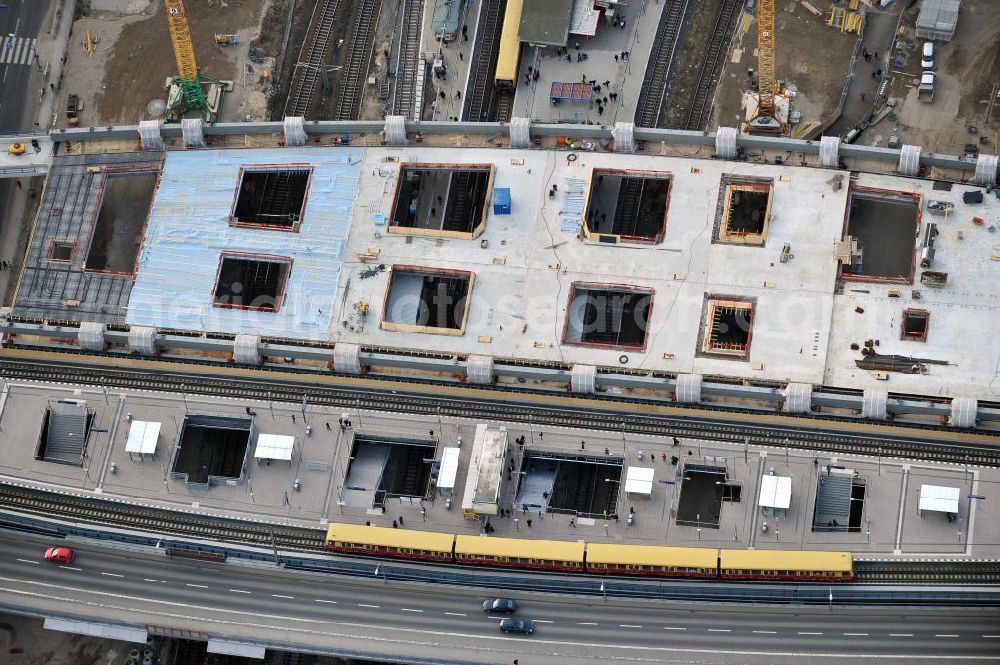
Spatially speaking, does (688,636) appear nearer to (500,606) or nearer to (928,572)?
(500,606)

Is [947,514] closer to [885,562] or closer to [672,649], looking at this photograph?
[885,562]

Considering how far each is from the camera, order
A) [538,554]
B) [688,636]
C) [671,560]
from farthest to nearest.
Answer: [538,554]
[671,560]
[688,636]

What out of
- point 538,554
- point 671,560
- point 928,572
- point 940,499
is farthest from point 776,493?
point 538,554

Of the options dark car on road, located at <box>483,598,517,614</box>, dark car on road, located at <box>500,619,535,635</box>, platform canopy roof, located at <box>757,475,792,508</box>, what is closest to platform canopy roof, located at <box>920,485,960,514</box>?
platform canopy roof, located at <box>757,475,792,508</box>

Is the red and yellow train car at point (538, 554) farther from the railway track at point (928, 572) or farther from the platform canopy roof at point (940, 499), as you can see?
the platform canopy roof at point (940, 499)

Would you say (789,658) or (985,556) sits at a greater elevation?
(985,556)

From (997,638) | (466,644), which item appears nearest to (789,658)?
(997,638)
